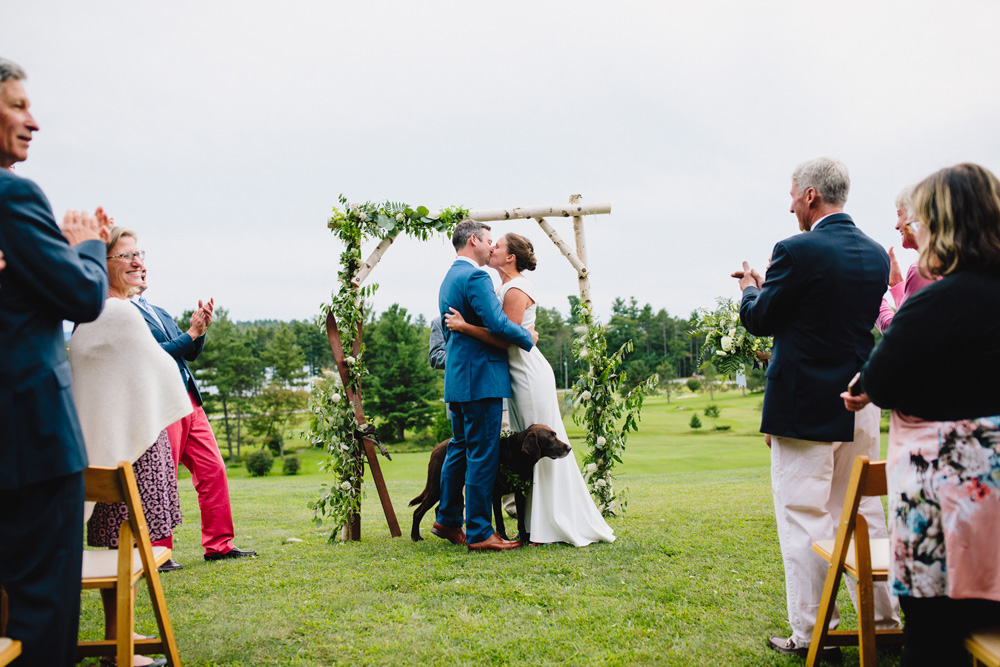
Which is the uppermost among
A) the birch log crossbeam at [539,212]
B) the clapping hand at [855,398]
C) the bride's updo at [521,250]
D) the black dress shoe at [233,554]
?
the birch log crossbeam at [539,212]

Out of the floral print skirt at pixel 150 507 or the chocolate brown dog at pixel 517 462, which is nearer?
the floral print skirt at pixel 150 507

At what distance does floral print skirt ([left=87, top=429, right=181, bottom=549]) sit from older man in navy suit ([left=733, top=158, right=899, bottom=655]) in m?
3.13

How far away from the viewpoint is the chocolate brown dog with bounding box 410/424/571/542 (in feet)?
17.4

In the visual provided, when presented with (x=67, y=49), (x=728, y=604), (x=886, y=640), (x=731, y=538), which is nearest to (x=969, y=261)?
(x=886, y=640)

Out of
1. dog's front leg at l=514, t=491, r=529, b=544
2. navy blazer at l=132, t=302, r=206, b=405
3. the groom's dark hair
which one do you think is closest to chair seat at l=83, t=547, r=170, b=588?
navy blazer at l=132, t=302, r=206, b=405

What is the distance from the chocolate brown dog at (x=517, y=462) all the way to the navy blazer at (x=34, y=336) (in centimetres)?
349

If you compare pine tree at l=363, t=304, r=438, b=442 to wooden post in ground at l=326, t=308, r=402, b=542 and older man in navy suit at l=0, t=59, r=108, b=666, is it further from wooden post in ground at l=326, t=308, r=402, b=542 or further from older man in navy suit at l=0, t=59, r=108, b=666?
older man in navy suit at l=0, t=59, r=108, b=666

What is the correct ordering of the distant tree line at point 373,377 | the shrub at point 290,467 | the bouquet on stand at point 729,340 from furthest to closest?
1. the distant tree line at point 373,377
2. the shrub at point 290,467
3. the bouquet on stand at point 729,340

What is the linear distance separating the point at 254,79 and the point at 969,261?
815 centimetres

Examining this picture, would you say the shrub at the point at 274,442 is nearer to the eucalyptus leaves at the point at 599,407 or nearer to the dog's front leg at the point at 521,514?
the eucalyptus leaves at the point at 599,407

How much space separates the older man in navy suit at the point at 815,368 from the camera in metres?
3.09

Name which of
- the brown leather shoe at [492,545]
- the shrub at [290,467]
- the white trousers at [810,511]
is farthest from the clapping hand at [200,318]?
the shrub at [290,467]

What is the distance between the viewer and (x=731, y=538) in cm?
534

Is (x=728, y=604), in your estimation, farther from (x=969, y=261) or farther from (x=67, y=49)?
(x=67, y=49)
